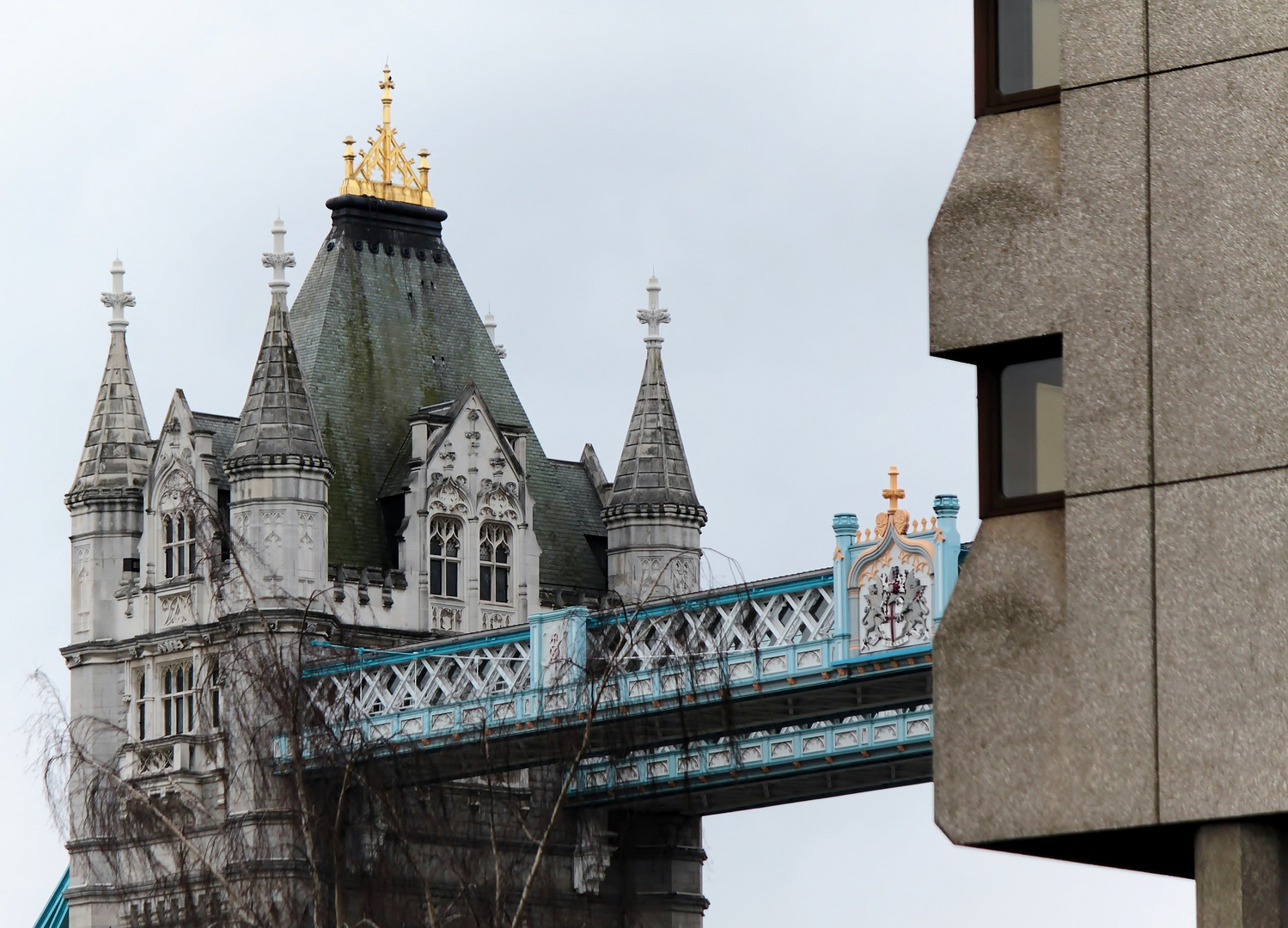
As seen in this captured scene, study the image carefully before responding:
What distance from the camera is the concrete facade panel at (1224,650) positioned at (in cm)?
2212

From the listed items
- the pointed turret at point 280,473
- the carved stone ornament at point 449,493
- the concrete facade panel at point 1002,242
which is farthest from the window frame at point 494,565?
the concrete facade panel at point 1002,242

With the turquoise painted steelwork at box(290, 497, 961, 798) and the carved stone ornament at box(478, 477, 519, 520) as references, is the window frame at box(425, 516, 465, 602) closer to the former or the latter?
the carved stone ornament at box(478, 477, 519, 520)

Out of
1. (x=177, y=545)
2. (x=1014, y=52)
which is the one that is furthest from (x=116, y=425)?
(x=1014, y=52)

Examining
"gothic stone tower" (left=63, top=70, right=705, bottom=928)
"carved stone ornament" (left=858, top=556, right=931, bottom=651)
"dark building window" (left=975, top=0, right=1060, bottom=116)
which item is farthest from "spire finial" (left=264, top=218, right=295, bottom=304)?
"dark building window" (left=975, top=0, right=1060, bottom=116)

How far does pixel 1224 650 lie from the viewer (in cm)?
2245

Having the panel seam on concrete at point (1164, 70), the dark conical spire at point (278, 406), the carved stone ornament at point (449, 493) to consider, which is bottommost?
the panel seam on concrete at point (1164, 70)

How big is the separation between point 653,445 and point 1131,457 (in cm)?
5012

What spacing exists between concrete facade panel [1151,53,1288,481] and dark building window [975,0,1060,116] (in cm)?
146

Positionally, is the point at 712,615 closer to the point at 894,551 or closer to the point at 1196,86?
the point at 894,551

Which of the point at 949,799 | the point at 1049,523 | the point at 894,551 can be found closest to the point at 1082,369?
the point at 1049,523

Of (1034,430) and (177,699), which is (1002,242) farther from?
(177,699)

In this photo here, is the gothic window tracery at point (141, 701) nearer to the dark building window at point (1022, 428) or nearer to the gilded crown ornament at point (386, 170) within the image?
the gilded crown ornament at point (386, 170)

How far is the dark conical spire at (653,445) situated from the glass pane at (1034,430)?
48312 millimetres

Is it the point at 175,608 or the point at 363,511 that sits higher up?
the point at 363,511
